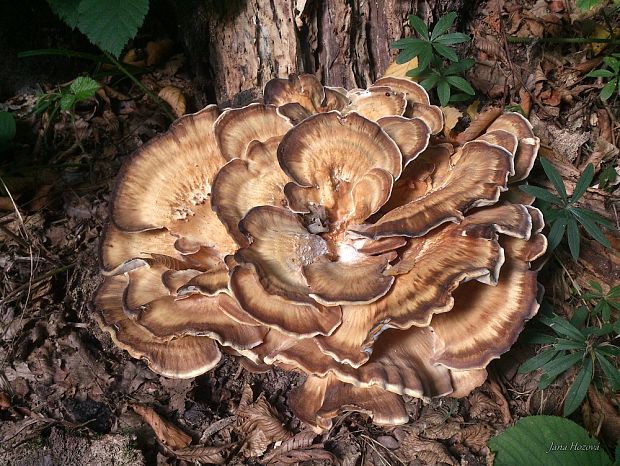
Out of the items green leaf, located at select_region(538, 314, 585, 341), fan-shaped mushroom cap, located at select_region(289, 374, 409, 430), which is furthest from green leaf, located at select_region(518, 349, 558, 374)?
fan-shaped mushroom cap, located at select_region(289, 374, 409, 430)

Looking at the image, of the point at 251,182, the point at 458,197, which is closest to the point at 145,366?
the point at 251,182

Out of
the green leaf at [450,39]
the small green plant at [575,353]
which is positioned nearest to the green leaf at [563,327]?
the small green plant at [575,353]

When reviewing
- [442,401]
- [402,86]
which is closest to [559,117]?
[402,86]

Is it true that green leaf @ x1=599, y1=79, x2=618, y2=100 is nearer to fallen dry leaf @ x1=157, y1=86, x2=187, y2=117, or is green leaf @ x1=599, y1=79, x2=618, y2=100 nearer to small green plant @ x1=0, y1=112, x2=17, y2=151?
fallen dry leaf @ x1=157, y1=86, x2=187, y2=117

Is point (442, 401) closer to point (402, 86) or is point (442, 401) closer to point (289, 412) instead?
point (289, 412)

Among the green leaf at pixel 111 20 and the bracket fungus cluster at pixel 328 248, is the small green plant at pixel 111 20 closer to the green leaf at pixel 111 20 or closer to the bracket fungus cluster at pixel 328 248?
the green leaf at pixel 111 20
